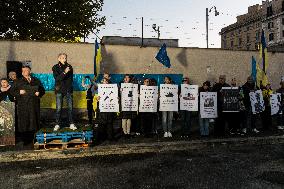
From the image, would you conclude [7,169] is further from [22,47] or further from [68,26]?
[68,26]

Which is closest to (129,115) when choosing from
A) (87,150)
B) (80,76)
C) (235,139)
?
(87,150)

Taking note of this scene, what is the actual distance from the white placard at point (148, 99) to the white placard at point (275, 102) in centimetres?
490

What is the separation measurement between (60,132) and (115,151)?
4.88 feet

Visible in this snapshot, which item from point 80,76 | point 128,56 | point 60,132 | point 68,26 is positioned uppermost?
point 68,26

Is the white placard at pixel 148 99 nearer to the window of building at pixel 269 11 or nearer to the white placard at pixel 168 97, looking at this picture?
the white placard at pixel 168 97

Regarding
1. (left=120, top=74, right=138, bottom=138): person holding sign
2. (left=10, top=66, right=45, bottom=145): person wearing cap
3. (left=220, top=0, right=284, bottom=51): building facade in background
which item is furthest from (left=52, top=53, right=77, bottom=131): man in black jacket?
(left=220, top=0, right=284, bottom=51): building facade in background

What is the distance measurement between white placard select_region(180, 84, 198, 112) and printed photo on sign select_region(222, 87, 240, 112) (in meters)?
0.95

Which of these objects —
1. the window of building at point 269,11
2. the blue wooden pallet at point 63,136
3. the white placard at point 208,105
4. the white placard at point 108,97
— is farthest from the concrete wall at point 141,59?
the window of building at point 269,11

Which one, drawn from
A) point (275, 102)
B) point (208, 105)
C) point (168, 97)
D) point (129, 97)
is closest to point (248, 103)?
point (208, 105)

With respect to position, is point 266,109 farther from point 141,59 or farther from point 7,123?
point 7,123

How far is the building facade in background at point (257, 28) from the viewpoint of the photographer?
62.9 meters

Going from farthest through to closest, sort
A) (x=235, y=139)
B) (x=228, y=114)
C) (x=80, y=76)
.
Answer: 1. (x=80, y=76)
2. (x=228, y=114)
3. (x=235, y=139)

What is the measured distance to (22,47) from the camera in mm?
15102

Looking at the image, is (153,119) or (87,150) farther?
(153,119)
